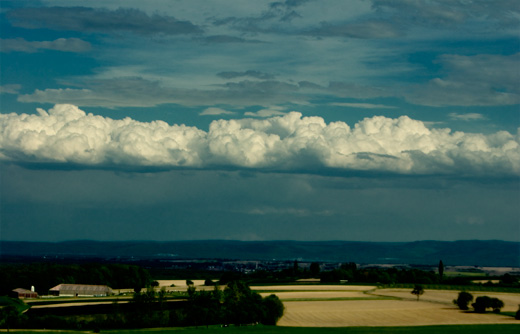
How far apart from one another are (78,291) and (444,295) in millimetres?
75962

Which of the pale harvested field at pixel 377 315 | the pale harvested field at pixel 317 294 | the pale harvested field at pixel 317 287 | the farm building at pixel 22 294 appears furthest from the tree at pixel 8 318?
the pale harvested field at pixel 317 287

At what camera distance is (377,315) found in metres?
108

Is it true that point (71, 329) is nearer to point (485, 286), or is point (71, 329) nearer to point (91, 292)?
point (91, 292)

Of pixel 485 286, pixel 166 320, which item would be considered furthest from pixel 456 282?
pixel 166 320

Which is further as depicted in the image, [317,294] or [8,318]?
[317,294]

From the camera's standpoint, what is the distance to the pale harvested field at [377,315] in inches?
3888

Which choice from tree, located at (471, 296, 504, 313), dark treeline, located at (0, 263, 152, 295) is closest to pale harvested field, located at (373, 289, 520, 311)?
tree, located at (471, 296, 504, 313)

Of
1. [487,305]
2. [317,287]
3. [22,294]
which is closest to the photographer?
[487,305]

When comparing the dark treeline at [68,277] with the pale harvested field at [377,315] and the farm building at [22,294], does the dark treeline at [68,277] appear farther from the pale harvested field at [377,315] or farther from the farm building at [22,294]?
the pale harvested field at [377,315]

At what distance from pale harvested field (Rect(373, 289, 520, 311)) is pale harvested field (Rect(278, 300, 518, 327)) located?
9.65m

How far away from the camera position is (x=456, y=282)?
189375 millimetres

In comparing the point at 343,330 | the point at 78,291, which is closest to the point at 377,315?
the point at 343,330

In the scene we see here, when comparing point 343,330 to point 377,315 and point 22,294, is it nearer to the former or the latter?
point 377,315

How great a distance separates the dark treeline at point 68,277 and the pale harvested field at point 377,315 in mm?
65552
